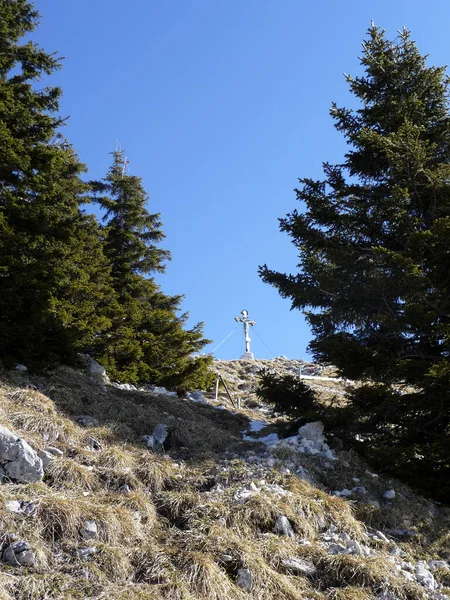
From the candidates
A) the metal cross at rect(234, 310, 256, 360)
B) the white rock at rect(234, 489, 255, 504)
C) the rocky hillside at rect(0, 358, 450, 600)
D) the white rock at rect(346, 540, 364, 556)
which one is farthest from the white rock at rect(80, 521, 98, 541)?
the metal cross at rect(234, 310, 256, 360)

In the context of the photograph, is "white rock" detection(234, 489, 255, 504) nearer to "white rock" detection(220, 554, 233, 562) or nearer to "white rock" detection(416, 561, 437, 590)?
"white rock" detection(220, 554, 233, 562)

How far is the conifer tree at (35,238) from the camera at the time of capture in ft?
30.6

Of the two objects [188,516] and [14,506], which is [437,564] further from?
[14,506]

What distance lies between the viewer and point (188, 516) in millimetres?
5320

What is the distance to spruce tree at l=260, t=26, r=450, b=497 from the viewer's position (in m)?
7.94

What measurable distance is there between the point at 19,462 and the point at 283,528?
2969mm

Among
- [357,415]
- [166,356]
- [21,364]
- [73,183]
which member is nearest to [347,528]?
[357,415]

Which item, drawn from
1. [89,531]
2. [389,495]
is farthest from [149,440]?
[389,495]

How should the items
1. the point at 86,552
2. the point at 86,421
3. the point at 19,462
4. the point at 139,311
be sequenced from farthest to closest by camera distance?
1. the point at 139,311
2. the point at 86,421
3. the point at 19,462
4. the point at 86,552

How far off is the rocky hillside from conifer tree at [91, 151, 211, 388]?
6.37m

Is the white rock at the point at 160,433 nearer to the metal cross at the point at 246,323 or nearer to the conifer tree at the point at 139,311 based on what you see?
the conifer tree at the point at 139,311

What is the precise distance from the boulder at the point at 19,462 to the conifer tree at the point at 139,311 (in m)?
8.20

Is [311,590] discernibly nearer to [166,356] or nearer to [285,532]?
[285,532]

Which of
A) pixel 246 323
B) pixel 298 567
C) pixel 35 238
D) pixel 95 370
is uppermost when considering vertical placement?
pixel 246 323
